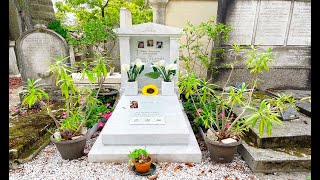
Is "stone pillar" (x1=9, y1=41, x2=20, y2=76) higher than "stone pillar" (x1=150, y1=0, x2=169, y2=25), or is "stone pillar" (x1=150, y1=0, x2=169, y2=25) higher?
"stone pillar" (x1=150, y1=0, x2=169, y2=25)

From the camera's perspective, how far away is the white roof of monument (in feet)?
15.8

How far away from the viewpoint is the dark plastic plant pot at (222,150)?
298cm

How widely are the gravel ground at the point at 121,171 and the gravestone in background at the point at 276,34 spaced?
3160 millimetres

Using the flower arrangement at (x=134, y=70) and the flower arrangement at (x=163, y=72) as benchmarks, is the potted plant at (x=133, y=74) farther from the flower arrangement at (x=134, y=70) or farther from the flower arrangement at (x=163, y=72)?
the flower arrangement at (x=163, y=72)

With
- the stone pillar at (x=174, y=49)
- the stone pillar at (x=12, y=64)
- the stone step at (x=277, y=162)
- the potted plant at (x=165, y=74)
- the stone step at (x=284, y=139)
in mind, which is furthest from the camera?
the stone pillar at (x=12, y=64)

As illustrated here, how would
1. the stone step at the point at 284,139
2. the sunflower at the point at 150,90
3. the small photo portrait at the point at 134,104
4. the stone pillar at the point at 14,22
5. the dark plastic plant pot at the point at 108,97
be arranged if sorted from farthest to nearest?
the stone pillar at the point at 14,22, the dark plastic plant pot at the point at 108,97, the sunflower at the point at 150,90, the small photo portrait at the point at 134,104, the stone step at the point at 284,139

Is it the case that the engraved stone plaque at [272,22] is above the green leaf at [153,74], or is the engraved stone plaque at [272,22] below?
above

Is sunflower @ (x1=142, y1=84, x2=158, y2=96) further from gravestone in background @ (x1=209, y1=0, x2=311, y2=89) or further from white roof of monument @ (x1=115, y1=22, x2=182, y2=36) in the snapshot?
gravestone in background @ (x1=209, y1=0, x2=311, y2=89)

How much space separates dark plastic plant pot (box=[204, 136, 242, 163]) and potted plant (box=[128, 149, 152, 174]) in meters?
0.92

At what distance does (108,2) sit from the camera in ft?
45.0

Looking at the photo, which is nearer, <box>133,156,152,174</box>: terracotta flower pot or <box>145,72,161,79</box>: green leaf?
<box>133,156,152,174</box>: terracotta flower pot

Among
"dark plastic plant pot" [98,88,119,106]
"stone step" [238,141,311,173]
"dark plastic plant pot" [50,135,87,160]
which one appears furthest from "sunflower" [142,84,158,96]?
"stone step" [238,141,311,173]

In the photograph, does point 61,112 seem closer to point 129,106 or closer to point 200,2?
point 129,106

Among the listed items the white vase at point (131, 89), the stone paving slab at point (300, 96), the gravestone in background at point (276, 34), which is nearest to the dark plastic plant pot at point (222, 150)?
the stone paving slab at point (300, 96)
